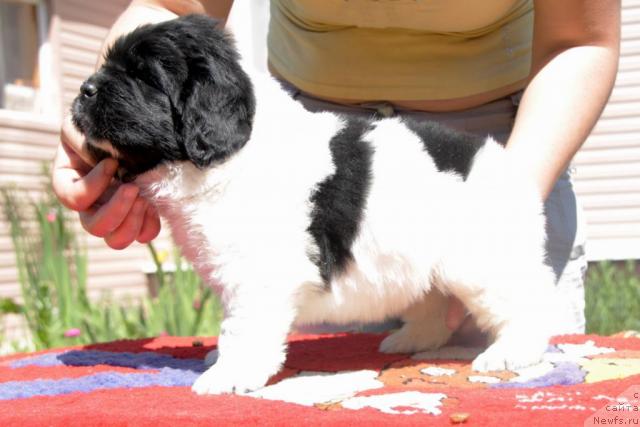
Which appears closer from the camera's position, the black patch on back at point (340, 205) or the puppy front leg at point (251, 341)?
the puppy front leg at point (251, 341)

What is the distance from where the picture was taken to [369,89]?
3.75 metres

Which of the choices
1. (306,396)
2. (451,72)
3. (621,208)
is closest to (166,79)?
(306,396)

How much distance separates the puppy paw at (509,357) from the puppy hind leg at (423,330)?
1.54ft

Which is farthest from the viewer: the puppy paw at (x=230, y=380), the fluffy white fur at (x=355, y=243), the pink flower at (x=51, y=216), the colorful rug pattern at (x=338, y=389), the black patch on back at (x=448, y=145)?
the pink flower at (x=51, y=216)

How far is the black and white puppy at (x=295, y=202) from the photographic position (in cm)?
253

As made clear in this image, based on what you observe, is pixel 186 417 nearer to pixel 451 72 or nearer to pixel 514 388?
pixel 514 388

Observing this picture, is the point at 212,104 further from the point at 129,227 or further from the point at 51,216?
the point at 51,216

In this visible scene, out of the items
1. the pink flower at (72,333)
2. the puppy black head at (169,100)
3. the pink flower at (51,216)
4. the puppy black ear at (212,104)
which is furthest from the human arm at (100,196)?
the pink flower at (51,216)

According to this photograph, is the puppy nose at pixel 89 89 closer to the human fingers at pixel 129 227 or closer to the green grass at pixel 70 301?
the human fingers at pixel 129 227

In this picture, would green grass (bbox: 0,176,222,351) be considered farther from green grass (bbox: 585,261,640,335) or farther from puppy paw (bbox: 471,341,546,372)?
green grass (bbox: 585,261,640,335)

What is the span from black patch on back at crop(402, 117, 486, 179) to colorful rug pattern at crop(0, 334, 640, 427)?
2.37ft

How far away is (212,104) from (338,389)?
98 cm

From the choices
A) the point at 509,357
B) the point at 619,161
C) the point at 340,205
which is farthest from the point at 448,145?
the point at 619,161

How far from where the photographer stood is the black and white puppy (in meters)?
2.53
